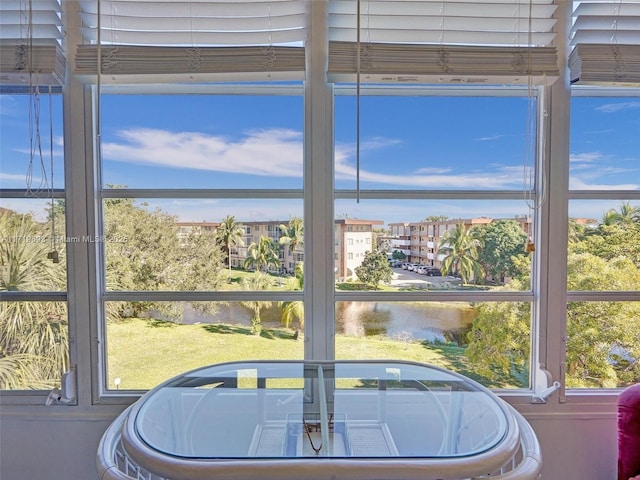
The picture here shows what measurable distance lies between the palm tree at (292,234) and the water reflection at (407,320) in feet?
1.15

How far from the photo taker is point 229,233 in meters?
1.60

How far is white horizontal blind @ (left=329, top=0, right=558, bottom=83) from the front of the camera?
1427mm

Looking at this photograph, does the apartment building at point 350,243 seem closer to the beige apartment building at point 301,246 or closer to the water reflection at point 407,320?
the beige apartment building at point 301,246

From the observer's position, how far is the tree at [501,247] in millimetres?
1597

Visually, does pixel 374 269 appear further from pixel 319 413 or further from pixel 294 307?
pixel 319 413

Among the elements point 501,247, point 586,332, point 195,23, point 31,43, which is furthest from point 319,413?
point 31,43

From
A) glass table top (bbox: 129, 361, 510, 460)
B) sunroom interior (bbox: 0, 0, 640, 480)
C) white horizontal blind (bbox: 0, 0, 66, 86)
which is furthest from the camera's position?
sunroom interior (bbox: 0, 0, 640, 480)

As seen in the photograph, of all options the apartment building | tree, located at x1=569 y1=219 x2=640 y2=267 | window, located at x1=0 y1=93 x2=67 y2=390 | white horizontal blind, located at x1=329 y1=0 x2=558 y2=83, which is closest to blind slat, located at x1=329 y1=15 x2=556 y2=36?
white horizontal blind, located at x1=329 y1=0 x2=558 y2=83

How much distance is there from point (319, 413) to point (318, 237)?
2.28 ft

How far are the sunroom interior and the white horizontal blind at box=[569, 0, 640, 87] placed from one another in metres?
0.02

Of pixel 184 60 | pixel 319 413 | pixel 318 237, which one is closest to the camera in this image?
pixel 319 413

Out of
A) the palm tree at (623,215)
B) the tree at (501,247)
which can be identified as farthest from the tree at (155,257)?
the palm tree at (623,215)

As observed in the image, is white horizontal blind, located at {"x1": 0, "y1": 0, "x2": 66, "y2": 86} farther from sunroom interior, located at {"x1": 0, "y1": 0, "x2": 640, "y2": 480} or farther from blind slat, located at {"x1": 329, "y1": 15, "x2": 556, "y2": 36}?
blind slat, located at {"x1": 329, "y1": 15, "x2": 556, "y2": 36}

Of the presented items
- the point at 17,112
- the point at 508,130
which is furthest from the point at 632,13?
the point at 17,112
